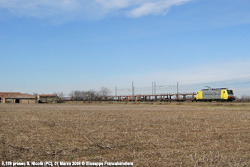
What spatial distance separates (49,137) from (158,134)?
445 centimetres

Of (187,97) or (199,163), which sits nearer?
(199,163)

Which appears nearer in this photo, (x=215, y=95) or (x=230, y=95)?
(x=230, y=95)

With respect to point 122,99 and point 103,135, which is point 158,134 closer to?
point 103,135

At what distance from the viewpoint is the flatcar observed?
181 ft

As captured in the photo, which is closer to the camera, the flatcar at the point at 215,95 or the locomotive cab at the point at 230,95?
the locomotive cab at the point at 230,95

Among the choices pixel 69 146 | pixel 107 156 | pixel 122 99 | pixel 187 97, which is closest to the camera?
pixel 107 156

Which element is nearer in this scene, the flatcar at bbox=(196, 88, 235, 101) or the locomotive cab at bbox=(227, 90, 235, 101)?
the locomotive cab at bbox=(227, 90, 235, 101)

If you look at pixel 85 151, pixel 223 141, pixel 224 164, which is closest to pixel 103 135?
pixel 85 151

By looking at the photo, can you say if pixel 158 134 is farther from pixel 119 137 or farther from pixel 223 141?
pixel 223 141

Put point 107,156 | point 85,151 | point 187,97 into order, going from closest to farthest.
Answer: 1. point 107,156
2. point 85,151
3. point 187,97

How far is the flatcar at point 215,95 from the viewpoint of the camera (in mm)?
55094

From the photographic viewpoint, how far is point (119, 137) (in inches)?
446

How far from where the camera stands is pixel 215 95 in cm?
5831

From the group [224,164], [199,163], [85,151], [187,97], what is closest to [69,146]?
[85,151]
